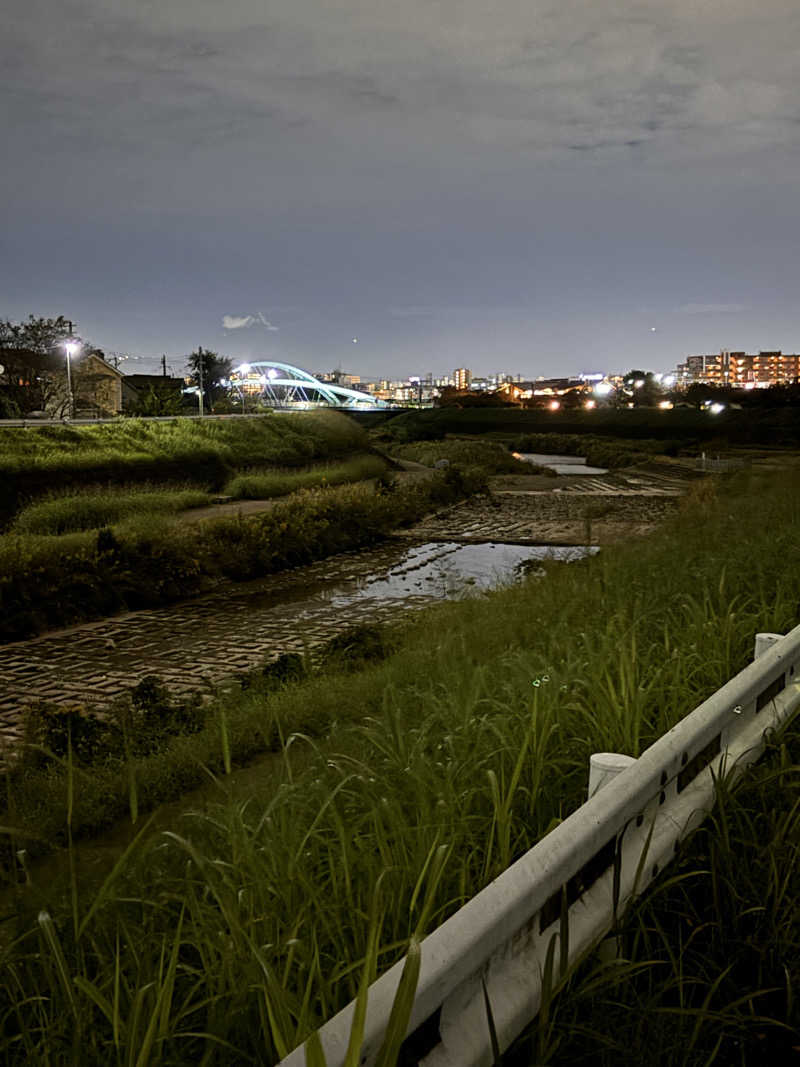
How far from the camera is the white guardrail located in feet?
5.44

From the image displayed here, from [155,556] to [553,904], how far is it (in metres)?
14.3

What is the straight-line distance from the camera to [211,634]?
1259 cm

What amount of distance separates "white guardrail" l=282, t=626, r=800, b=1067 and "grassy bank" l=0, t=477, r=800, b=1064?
0.19m

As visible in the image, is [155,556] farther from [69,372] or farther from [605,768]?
[69,372]

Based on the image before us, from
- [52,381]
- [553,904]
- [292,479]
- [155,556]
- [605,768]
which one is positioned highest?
[52,381]

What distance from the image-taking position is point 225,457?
32.9m

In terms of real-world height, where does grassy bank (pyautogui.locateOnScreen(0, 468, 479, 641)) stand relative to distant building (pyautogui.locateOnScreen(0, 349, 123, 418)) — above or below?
below

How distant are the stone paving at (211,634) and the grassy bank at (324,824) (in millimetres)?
2723

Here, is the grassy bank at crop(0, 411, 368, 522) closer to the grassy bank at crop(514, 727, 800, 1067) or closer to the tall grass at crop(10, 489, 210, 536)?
the tall grass at crop(10, 489, 210, 536)

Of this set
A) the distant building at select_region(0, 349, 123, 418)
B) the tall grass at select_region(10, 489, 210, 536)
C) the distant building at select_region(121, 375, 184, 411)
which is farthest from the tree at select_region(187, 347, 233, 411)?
the tall grass at select_region(10, 489, 210, 536)

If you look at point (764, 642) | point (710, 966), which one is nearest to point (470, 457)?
point (764, 642)

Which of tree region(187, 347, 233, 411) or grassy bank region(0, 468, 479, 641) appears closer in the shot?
grassy bank region(0, 468, 479, 641)

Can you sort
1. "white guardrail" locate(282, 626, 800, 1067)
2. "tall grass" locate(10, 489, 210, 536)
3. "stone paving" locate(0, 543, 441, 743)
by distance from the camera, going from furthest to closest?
1. "tall grass" locate(10, 489, 210, 536)
2. "stone paving" locate(0, 543, 441, 743)
3. "white guardrail" locate(282, 626, 800, 1067)

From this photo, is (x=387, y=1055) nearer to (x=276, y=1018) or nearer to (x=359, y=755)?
(x=276, y=1018)
